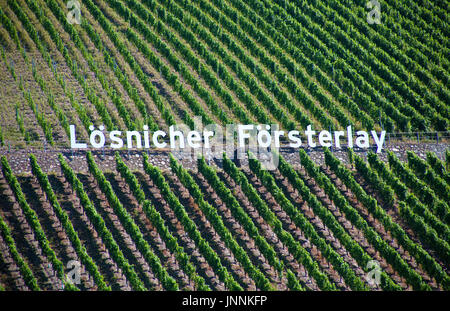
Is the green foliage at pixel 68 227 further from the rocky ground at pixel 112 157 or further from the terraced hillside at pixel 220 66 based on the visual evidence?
the terraced hillside at pixel 220 66

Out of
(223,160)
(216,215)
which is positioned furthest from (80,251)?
(223,160)

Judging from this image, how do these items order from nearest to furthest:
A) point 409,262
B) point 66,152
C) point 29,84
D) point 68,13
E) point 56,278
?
point 56,278, point 409,262, point 66,152, point 29,84, point 68,13

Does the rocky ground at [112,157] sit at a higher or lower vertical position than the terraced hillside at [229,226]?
higher

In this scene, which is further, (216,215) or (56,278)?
(216,215)

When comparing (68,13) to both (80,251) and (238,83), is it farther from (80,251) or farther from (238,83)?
(80,251)

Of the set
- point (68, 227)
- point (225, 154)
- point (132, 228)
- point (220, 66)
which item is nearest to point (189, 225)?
point (132, 228)

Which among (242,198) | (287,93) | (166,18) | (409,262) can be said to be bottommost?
(409,262)

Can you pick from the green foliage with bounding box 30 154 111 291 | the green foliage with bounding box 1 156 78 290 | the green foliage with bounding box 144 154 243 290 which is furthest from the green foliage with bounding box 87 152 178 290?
the green foliage with bounding box 1 156 78 290

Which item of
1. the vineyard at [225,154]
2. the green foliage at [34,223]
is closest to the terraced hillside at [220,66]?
the vineyard at [225,154]

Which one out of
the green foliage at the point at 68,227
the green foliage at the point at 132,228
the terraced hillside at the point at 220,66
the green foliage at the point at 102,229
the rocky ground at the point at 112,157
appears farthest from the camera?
the terraced hillside at the point at 220,66
